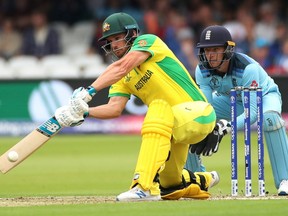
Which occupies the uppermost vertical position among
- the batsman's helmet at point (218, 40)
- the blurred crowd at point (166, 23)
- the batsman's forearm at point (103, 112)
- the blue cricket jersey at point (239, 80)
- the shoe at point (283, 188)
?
the blurred crowd at point (166, 23)

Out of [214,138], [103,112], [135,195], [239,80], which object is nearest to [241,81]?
[239,80]

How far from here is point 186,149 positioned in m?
7.70

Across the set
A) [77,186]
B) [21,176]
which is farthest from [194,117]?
[21,176]

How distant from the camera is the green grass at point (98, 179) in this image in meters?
6.57

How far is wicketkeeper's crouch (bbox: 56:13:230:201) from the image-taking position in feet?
23.5

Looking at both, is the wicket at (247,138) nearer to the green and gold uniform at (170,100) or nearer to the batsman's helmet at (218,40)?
the green and gold uniform at (170,100)

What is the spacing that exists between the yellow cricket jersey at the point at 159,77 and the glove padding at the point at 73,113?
1.74 ft

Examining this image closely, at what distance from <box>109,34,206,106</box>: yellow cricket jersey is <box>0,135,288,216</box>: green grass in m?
0.83

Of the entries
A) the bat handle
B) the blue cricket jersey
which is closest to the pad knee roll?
the bat handle

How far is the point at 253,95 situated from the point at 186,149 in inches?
27.3

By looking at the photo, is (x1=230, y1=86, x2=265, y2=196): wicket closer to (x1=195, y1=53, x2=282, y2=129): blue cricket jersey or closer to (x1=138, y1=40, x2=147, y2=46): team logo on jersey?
(x1=195, y1=53, x2=282, y2=129): blue cricket jersey

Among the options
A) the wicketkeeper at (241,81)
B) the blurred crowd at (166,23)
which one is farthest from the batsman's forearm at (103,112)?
the blurred crowd at (166,23)

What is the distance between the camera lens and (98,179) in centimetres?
1020

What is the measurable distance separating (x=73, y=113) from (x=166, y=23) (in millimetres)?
10822
